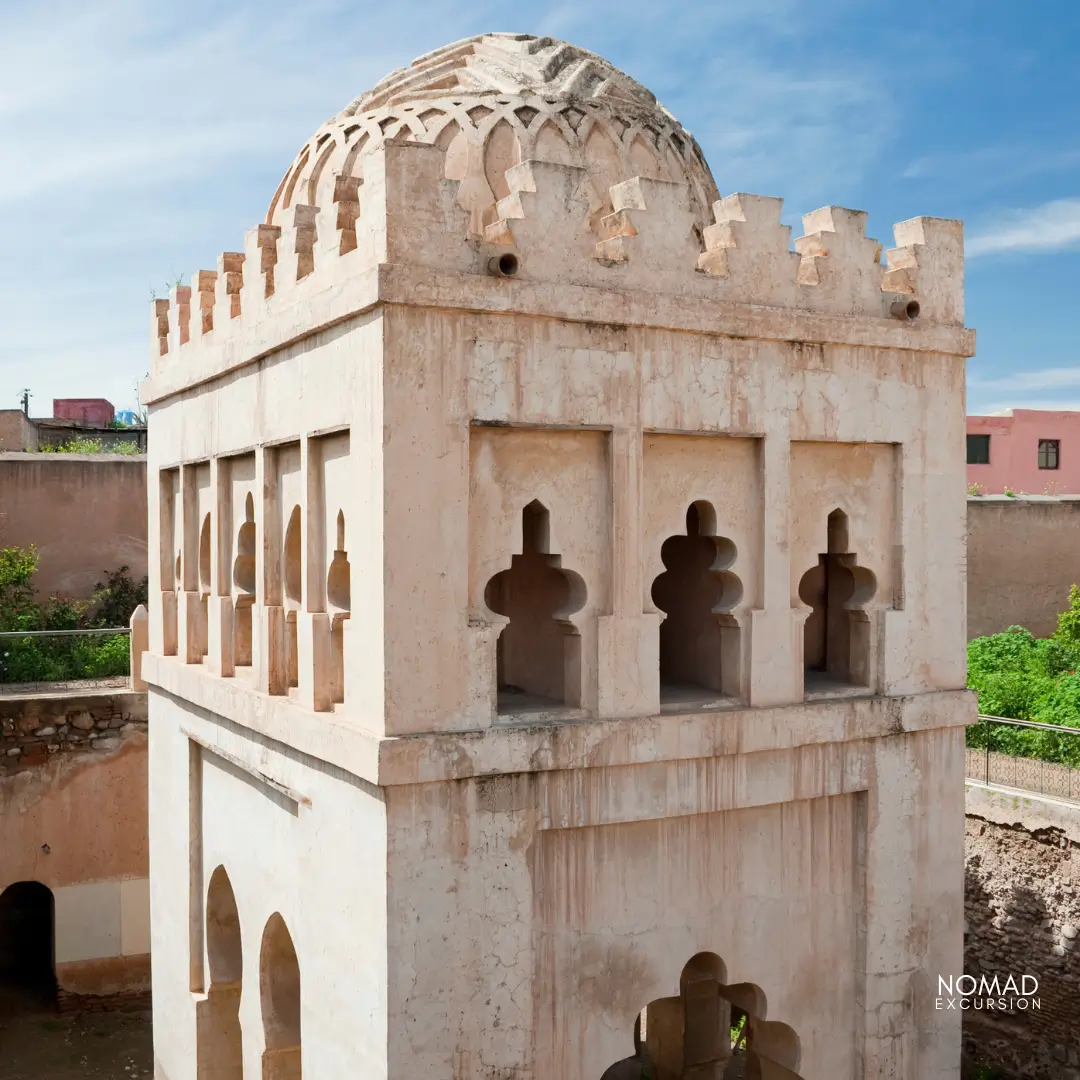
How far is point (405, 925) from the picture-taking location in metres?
5.26

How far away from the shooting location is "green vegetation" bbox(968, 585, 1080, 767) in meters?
12.5

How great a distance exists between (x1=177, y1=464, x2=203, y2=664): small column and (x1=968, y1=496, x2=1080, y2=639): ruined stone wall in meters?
16.7

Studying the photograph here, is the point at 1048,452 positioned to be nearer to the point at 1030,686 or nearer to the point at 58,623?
the point at 1030,686

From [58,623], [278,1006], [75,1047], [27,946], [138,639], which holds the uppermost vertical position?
[138,639]

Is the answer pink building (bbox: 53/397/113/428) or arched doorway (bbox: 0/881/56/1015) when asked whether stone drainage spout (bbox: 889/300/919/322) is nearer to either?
arched doorway (bbox: 0/881/56/1015)

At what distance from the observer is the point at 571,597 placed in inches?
227

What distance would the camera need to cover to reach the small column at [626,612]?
5.67m

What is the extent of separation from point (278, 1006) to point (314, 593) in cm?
270

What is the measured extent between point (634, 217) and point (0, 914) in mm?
12469

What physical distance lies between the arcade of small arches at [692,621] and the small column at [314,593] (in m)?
0.91

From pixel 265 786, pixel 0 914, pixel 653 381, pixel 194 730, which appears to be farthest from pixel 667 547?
pixel 0 914

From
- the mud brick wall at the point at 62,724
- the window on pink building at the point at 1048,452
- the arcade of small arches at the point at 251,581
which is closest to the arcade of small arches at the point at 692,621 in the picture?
the arcade of small arches at the point at 251,581

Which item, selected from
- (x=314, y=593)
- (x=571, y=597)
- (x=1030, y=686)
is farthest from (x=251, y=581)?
(x=1030, y=686)

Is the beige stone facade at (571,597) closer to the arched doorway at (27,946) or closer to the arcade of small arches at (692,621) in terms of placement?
the arcade of small arches at (692,621)
